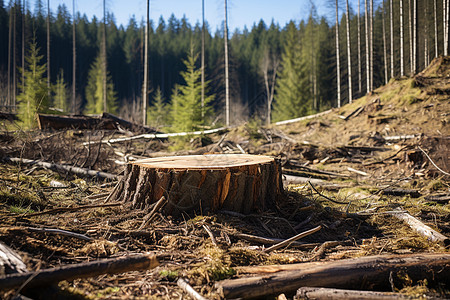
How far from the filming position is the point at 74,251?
2.63m

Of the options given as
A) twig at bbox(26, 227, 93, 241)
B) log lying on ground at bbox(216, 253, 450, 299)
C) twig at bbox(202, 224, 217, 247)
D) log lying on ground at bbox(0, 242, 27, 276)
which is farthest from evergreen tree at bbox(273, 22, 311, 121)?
log lying on ground at bbox(0, 242, 27, 276)

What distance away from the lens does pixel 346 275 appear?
2.31m

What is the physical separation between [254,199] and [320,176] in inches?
167

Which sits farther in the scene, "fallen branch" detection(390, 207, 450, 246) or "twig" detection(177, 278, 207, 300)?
"fallen branch" detection(390, 207, 450, 246)

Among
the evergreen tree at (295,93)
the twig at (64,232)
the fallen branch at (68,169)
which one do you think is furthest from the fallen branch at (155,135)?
the evergreen tree at (295,93)

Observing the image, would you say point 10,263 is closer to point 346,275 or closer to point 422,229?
point 346,275

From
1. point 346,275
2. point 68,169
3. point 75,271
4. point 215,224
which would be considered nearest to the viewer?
point 75,271

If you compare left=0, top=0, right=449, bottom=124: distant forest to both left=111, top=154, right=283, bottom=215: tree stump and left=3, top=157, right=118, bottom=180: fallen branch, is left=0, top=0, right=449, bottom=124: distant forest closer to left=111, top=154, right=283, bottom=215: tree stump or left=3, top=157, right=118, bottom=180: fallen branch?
left=3, top=157, right=118, bottom=180: fallen branch

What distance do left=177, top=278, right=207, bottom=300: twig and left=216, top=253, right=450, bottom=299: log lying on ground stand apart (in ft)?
0.58

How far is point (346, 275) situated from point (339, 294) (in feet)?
1.00

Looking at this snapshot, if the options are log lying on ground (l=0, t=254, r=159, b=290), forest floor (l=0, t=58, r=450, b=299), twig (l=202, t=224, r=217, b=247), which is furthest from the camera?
twig (l=202, t=224, r=217, b=247)

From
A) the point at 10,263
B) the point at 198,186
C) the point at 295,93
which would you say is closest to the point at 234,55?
the point at 295,93

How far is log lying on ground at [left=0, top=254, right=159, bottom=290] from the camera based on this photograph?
1.74 meters

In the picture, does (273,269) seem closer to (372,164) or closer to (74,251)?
(74,251)
